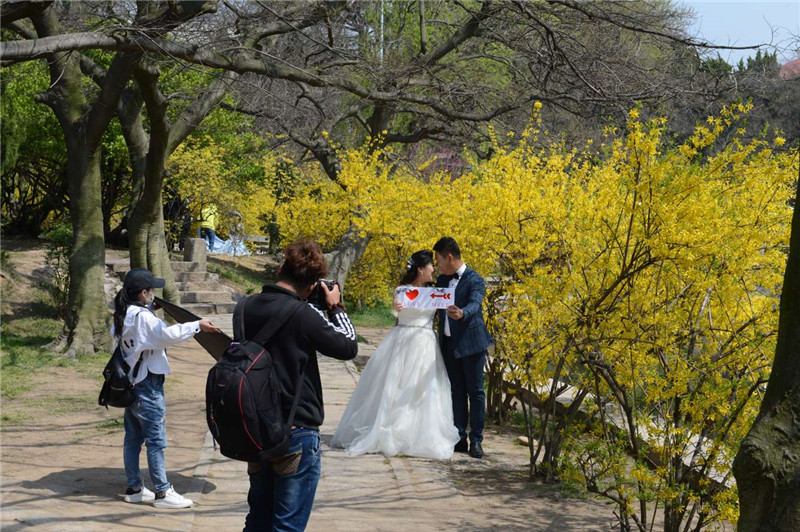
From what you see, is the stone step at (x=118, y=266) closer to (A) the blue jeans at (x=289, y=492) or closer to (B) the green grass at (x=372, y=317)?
(B) the green grass at (x=372, y=317)

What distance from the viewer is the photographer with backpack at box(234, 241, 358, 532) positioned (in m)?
3.71

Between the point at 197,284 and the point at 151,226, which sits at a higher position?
the point at 151,226

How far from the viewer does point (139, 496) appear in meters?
5.57

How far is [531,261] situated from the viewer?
23.5 ft

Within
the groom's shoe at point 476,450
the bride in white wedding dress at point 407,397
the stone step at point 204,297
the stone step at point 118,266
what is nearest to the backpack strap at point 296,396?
the bride in white wedding dress at point 407,397

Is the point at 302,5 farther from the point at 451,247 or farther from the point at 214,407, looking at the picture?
the point at 214,407

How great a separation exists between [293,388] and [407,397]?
151 inches

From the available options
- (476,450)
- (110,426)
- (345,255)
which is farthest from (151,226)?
(476,450)

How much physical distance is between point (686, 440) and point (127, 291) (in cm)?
349

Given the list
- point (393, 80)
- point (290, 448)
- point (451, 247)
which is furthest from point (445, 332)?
point (393, 80)

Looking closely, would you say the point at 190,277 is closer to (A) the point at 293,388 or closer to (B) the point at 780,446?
(A) the point at 293,388

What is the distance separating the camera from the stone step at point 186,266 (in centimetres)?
1917

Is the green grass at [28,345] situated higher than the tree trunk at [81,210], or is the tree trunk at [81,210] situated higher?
the tree trunk at [81,210]

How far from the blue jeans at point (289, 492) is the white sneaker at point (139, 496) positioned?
1997mm
